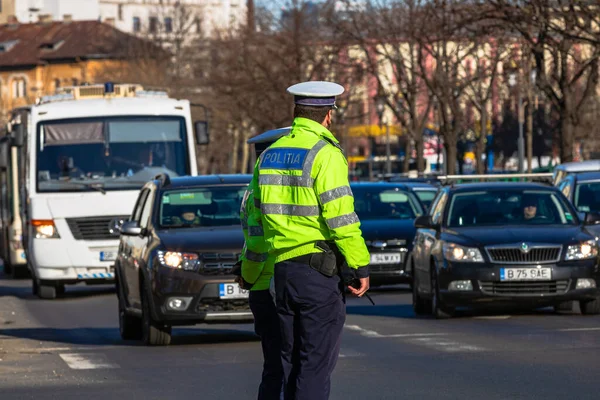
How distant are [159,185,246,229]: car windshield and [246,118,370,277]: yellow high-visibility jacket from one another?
27.5 ft

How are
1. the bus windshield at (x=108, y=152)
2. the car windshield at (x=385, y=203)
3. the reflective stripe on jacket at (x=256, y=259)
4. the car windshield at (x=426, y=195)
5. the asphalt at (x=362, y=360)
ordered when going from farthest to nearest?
the car windshield at (x=426, y=195) → the car windshield at (x=385, y=203) → the bus windshield at (x=108, y=152) → the asphalt at (x=362, y=360) → the reflective stripe on jacket at (x=256, y=259)

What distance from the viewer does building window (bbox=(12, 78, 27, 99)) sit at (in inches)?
5531

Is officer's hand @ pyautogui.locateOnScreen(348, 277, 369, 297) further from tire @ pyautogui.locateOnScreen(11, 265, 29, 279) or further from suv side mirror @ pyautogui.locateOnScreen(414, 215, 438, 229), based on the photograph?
tire @ pyautogui.locateOnScreen(11, 265, 29, 279)

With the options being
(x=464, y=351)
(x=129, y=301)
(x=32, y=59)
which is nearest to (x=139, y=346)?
(x=129, y=301)

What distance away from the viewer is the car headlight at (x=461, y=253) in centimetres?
1673

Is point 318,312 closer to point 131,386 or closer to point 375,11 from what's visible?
point 131,386

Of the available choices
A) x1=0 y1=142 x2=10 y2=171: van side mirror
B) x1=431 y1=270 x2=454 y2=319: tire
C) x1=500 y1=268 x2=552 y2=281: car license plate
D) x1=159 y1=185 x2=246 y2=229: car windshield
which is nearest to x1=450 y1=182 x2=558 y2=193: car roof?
x1=431 y1=270 x2=454 y2=319: tire

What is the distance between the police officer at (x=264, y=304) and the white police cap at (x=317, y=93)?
0.64 m

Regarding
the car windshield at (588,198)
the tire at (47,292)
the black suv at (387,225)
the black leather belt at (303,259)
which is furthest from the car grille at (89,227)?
the black leather belt at (303,259)

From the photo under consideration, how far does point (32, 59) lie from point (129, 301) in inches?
4944

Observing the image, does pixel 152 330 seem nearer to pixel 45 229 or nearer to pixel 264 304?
pixel 264 304

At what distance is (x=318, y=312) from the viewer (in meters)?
7.30

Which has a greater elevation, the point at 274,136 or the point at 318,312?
the point at 274,136

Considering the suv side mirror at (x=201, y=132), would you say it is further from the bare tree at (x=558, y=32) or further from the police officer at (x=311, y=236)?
the police officer at (x=311, y=236)
